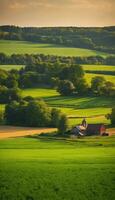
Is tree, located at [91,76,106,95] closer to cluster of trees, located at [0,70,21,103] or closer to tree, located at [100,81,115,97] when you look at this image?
tree, located at [100,81,115,97]

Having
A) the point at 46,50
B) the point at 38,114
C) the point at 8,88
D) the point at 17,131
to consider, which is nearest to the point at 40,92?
the point at 38,114

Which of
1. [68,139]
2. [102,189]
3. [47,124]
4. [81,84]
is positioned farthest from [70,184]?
[81,84]

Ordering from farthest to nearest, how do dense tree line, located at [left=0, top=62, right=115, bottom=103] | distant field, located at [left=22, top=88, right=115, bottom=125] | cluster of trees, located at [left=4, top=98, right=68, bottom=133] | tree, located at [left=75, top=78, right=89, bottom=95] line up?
tree, located at [left=75, top=78, right=89, bottom=95]
dense tree line, located at [left=0, top=62, right=115, bottom=103]
distant field, located at [left=22, top=88, right=115, bottom=125]
cluster of trees, located at [left=4, top=98, right=68, bottom=133]

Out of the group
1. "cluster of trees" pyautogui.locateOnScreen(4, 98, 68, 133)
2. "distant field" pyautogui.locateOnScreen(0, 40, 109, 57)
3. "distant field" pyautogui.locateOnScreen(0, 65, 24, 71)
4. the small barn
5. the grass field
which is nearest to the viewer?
the grass field

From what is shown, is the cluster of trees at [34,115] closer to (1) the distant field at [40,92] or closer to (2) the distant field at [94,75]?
(1) the distant field at [40,92]

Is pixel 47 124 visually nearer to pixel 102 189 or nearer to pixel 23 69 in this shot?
pixel 23 69

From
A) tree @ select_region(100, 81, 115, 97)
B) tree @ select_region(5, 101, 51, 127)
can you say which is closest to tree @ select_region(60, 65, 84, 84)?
tree @ select_region(100, 81, 115, 97)
